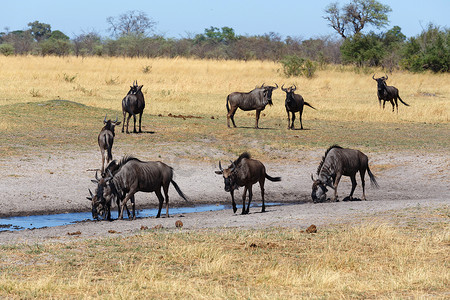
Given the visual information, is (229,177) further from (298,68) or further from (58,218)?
(298,68)

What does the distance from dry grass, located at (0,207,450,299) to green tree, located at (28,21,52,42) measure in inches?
3459

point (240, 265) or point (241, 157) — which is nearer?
point (240, 265)

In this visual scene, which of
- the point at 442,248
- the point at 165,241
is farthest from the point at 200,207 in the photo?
the point at 442,248

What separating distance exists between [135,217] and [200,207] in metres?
2.21

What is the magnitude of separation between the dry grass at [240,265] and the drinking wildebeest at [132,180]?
83.7 inches

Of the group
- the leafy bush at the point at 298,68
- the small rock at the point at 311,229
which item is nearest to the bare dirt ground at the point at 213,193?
the small rock at the point at 311,229

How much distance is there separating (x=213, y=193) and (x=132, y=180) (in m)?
3.21

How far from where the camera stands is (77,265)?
7.54 m

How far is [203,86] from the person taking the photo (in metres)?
33.5

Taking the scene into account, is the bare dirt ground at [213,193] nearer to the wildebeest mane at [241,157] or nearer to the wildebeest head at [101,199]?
the wildebeest head at [101,199]

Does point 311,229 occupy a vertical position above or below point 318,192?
above

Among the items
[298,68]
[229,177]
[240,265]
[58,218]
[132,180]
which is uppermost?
[298,68]

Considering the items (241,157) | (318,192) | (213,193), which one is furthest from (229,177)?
(213,193)

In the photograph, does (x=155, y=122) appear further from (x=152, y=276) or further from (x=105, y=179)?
(x=152, y=276)
